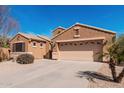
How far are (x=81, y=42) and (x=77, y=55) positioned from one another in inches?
66.2

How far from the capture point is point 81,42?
65.8 feet

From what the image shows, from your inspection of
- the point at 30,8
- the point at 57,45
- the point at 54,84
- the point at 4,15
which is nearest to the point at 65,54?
the point at 57,45

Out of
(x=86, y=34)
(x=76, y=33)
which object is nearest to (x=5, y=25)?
(x=76, y=33)

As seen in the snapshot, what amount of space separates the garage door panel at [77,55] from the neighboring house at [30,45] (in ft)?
12.1

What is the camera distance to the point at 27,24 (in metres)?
31.5

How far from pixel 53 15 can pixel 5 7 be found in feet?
23.1

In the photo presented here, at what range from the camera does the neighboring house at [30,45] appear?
22312 mm

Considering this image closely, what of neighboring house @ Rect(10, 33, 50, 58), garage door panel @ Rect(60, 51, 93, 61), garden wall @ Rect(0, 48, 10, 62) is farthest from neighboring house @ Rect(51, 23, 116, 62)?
garden wall @ Rect(0, 48, 10, 62)

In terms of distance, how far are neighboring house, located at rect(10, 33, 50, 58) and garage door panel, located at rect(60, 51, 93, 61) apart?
145 inches

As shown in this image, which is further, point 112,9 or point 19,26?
point 19,26

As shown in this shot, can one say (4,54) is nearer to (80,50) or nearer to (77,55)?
(77,55)

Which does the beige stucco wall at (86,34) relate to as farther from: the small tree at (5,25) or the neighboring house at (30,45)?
the small tree at (5,25)

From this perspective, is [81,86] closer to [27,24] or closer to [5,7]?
[5,7]

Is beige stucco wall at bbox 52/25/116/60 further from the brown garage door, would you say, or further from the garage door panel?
the garage door panel
